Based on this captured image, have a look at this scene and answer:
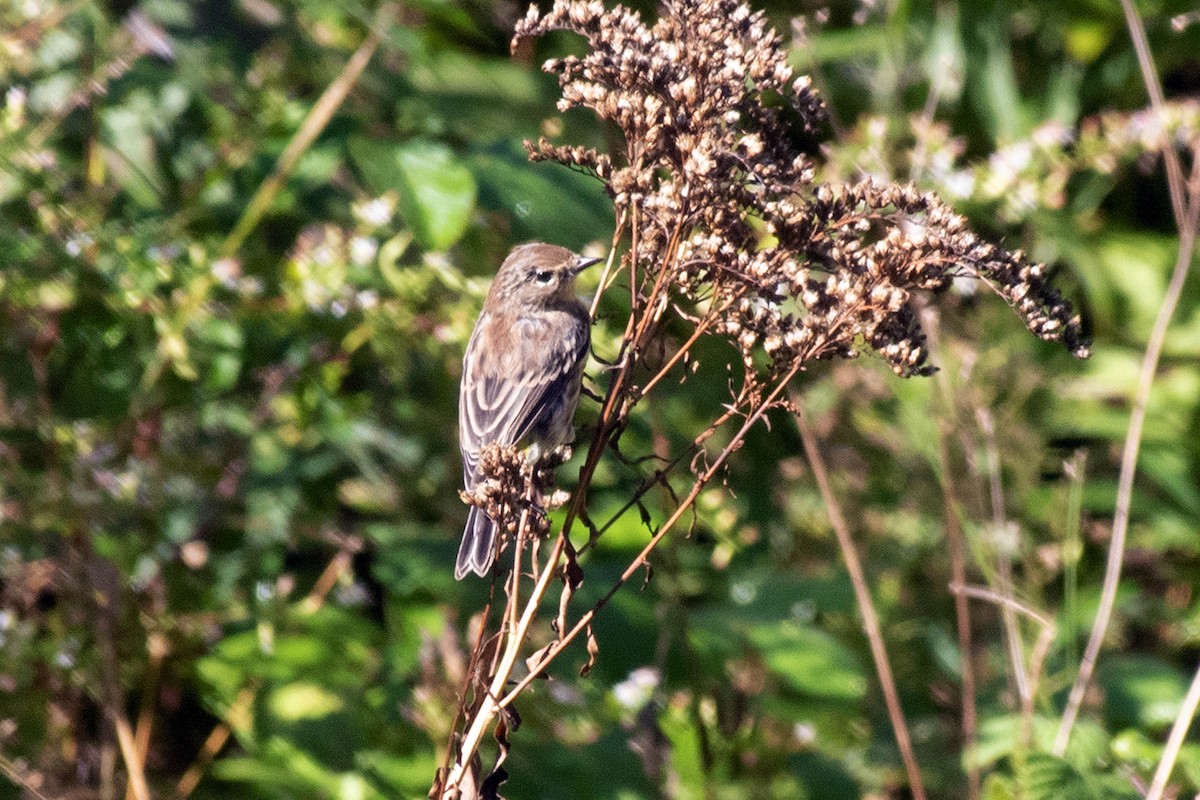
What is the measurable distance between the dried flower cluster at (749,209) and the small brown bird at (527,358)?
1.05 m

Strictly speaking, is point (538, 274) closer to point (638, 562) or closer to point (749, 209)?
point (749, 209)

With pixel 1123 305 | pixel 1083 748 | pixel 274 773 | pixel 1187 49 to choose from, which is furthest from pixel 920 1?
pixel 274 773

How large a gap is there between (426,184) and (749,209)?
58.6 inches

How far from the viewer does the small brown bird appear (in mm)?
3318

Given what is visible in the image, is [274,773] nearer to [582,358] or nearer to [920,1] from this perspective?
[582,358]

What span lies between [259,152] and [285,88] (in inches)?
16.1

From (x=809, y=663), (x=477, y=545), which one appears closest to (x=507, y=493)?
(x=477, y=545)

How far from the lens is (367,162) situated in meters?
3.53

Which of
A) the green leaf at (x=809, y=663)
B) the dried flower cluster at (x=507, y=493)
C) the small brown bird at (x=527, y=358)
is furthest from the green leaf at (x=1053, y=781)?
the dried flower cluster at (x=507, y=493)

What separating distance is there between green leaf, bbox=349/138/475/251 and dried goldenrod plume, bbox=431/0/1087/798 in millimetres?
1228

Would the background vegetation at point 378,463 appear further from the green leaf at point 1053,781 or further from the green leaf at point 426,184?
the green leaf at point 1053,781

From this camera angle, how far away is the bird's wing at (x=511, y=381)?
330 centimetres

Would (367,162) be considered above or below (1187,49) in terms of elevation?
below

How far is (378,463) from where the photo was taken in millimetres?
4387
